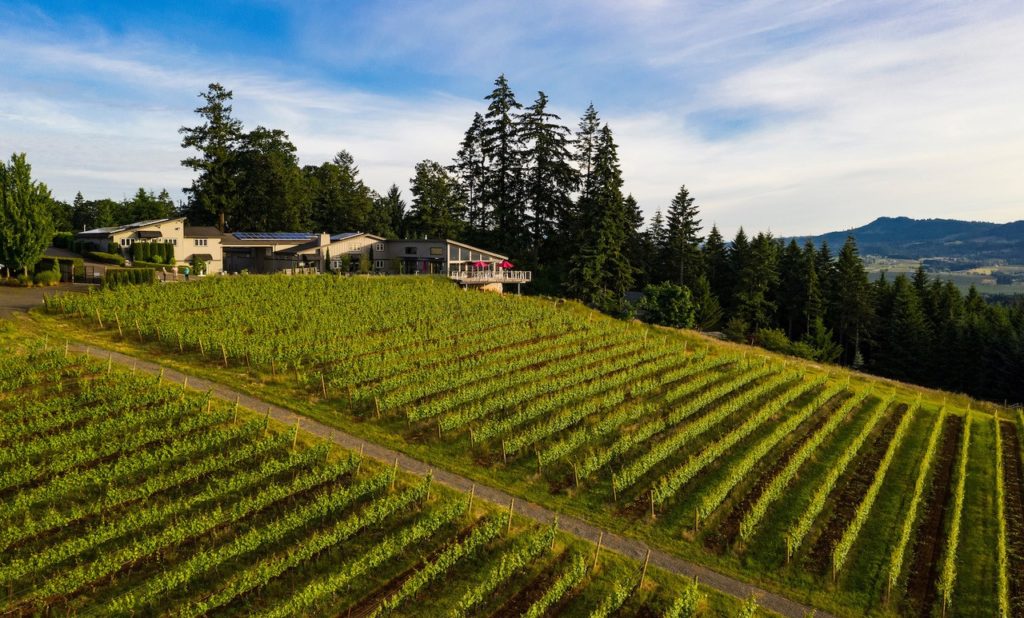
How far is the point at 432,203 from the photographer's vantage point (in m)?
77.4

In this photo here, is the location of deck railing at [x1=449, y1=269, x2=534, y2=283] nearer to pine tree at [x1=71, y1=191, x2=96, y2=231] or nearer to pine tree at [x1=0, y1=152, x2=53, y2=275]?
pine tree at [x1=0, y1=152, x2=53, y2=275]

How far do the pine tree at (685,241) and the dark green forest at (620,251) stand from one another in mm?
152

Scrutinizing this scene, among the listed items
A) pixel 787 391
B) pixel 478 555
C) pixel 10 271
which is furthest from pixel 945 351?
pixel 10 271

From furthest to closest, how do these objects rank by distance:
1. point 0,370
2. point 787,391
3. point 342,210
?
point 342,210 → point 787,391 → point 0,370

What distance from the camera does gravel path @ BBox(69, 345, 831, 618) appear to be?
1631 cm

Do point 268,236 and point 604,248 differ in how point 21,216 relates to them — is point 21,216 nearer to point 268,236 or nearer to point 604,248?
point 268,236

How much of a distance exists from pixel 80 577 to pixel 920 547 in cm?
2490

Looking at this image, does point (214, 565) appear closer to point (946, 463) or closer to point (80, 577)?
point (80, 577)

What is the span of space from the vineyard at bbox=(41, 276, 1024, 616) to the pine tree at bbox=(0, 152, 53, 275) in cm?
923

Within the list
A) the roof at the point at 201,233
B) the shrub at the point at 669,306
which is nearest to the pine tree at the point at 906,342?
the shrub at the point at 669,306

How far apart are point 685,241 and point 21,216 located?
66823 mm

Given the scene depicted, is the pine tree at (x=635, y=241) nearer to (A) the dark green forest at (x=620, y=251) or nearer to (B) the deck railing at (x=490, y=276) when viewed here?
(A) the dark green forest at (x=620, y=251)

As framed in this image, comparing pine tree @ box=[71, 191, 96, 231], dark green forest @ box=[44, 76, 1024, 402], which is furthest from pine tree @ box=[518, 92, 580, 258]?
pine tree @ box=[71, 191, 96, 231]

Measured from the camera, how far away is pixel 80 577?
1333 cm
